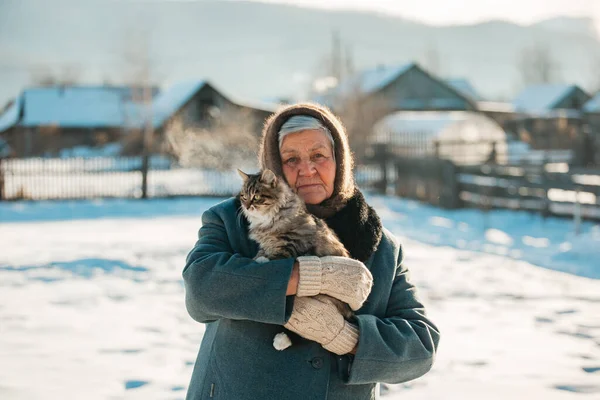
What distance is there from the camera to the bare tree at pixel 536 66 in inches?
5182

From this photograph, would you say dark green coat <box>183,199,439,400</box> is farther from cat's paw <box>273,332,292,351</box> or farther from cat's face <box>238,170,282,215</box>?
cat's face <box>238,170,282,215</box>

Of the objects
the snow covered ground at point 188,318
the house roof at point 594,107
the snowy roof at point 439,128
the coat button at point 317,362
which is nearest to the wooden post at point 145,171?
the snow covered ground at point 188,318

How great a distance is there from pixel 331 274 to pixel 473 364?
3.62m

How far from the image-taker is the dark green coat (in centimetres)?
263

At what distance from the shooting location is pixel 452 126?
34.8 metres

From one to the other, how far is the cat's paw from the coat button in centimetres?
14

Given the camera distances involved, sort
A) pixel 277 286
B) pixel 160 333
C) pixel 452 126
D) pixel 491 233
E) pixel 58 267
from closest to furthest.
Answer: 1. pixel 277 286
2. pixel 160 333
3. pixel 58 267
4. pixel 491 233
5. pixel 452 126

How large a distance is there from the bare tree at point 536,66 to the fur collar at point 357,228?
453ft

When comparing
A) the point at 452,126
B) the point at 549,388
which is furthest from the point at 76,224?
the point at 452,126

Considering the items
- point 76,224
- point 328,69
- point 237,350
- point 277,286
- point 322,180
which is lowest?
point 76,224

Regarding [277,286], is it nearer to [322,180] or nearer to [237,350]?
[237,350]

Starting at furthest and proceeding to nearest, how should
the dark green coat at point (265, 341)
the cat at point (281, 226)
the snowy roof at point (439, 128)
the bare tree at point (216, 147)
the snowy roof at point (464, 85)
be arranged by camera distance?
1. the snowy roof at point (464, 85)
2. the snowy roof at point (439, 128)
3. the bare tree at point (216, 147)
4. the cat at point (281, 226)
5. the dark green coat at point (265, 341)

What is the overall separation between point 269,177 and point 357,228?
494mm

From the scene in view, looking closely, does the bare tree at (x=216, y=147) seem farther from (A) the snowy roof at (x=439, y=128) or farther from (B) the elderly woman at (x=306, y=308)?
(B) the elderly woman at (x=306, y=308)
